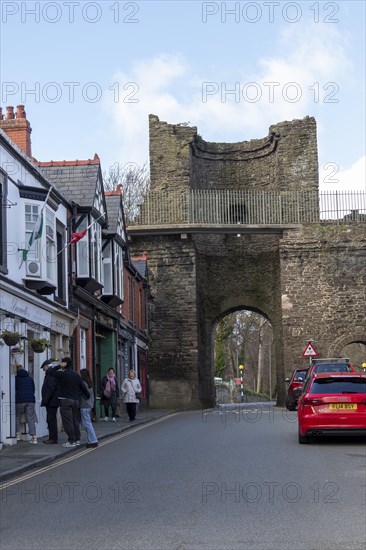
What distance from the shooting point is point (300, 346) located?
4131 cm

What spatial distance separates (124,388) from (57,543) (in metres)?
19.9

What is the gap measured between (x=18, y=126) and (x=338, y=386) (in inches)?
522

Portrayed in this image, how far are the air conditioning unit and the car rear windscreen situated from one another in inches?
292

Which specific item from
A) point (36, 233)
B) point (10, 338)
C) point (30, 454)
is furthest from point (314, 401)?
point (36, 233)

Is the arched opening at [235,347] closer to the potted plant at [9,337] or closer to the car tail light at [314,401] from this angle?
the potted plant at [9,337]

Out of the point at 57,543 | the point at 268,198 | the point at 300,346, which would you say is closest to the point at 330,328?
the point at 300,346

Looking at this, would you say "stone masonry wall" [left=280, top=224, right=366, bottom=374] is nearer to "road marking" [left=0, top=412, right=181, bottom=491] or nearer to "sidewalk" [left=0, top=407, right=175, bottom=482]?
"road marking" [left=0, top=412, right=181, bottom=491]

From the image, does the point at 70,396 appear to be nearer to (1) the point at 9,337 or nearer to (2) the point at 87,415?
(2) the point at 87,415

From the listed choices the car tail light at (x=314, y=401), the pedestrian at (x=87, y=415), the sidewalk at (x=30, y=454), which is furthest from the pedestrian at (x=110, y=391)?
the car tail light at (x=314, y=401)

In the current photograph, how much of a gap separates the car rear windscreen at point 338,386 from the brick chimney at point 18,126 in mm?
12545

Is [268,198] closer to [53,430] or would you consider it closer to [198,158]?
[198,158]

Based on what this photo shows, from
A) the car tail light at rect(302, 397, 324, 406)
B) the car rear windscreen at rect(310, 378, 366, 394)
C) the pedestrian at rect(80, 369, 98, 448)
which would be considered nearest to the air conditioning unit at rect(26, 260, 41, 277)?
the pedestrian at rect(80, 369, 98, 448)

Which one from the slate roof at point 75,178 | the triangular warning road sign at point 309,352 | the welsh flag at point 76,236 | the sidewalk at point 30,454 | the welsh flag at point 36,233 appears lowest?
the sidewalk at point 30,454

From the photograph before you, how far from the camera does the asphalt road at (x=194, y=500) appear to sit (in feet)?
27.7
